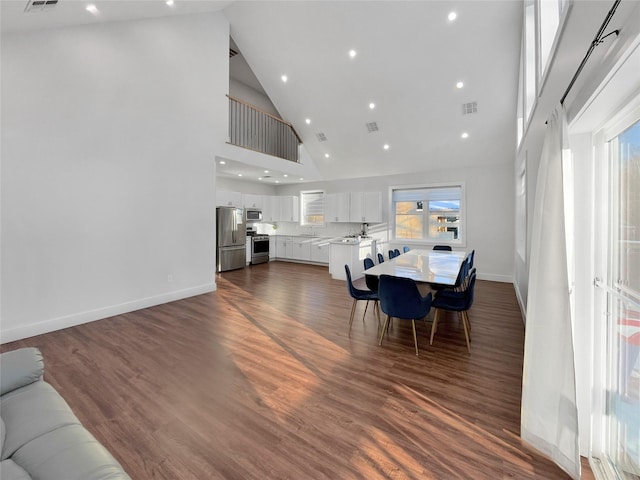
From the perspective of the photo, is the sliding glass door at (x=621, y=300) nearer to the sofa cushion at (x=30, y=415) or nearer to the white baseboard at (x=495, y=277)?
the sofa cushion at (x=30, y=415)

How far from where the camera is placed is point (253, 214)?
885cm

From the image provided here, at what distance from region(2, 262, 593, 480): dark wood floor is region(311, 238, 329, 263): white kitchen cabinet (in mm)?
4640

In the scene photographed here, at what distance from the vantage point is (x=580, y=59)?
1.60m

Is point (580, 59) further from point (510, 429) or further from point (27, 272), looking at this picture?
point (27, 272)

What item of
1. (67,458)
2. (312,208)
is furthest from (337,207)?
(67,458)

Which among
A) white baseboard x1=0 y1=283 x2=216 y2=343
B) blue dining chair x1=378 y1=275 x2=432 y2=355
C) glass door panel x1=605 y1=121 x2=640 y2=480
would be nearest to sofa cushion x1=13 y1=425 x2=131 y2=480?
glass door panel x1=605 y1=121 x2=640 y2=480

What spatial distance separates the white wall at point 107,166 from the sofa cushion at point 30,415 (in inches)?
107

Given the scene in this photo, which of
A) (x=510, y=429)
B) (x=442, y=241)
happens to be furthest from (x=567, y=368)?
(x=442, y=241)

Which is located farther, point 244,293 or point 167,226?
point 244,293

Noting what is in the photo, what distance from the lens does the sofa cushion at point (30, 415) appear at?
1234 mm

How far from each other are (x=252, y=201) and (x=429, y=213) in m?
5.09

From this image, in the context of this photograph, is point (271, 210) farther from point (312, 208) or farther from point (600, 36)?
point (600, 36)

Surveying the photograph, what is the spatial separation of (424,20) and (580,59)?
12.4ft

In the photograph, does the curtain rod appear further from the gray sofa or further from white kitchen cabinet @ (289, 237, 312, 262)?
white kitchen cabinet @ (289, 237, 312, 262)
